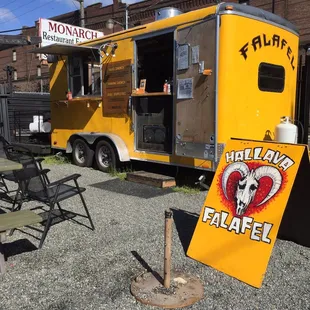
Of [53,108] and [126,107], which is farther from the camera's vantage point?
[53,108]

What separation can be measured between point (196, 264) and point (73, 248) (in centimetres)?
130

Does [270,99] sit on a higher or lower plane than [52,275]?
higher

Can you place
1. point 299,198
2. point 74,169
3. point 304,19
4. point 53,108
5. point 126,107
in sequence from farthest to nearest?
point 304,19 → point 53,108 → point 74,169 → point 126,107 → point 299,198

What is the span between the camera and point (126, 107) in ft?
23.5

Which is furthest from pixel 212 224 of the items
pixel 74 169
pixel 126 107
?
pixel 74 169

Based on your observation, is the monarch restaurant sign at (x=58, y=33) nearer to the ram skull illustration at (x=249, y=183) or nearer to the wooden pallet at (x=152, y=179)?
the wooden pallet at (x=152, y=179)

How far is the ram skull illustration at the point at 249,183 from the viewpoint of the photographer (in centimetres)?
323

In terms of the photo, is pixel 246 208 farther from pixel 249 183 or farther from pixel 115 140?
pixel 115 140

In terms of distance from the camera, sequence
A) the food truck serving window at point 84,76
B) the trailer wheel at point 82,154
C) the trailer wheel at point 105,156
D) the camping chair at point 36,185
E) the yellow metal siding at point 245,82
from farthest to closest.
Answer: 1. the trailer wheel at point 82,154
2. the food truck serving window at point 84,76
3. the trailer wheel at point 105,156
4. the yellow metal siding at point 245,82
5. the camping chair at point 36,185

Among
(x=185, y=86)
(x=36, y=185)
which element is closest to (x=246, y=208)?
(x=36, y=185)

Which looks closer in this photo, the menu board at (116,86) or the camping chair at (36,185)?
the camping chair at (36,185)

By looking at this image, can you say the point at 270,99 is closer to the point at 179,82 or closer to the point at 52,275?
the point at 179,82

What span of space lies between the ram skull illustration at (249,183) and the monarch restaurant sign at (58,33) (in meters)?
9.81

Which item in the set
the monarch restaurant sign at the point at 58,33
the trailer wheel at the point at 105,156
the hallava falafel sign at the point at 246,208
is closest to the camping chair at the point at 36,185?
the hallava falafel sign at the point at 246,208
